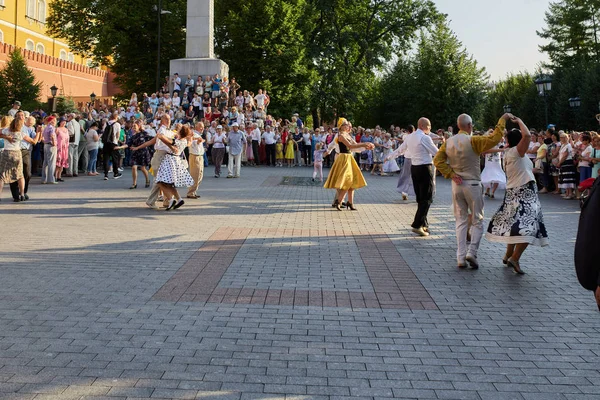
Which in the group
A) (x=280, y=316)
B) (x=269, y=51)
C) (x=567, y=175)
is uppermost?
(x=269, y=51)

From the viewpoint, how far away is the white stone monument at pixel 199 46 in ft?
110

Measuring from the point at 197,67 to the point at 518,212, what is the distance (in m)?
27.4

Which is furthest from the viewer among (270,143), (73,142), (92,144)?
(270,143)

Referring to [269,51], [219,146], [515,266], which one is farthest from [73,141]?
[269,51]

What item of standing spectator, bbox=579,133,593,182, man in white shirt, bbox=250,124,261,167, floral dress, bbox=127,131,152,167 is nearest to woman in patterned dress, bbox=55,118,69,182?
floral dress, bbox=127,131,152,167

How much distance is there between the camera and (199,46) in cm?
3400

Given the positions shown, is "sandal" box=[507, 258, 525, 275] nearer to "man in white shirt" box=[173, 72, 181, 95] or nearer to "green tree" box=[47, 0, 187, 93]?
"man in white shirt" box=[173, 72, 181, 95]

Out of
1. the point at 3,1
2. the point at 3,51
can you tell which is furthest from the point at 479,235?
the point at 3,1

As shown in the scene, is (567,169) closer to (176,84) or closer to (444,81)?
(176,84)

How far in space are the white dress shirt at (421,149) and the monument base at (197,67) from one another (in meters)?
22.6

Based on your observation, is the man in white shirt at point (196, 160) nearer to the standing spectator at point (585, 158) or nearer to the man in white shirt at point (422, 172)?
the man in white shirt at point (422, 172)

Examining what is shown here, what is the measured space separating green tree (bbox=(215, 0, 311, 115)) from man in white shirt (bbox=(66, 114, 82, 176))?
22518mm

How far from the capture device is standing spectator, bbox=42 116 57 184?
19.1 metres

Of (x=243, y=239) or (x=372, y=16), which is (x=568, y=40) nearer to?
(x=372, y=16)
